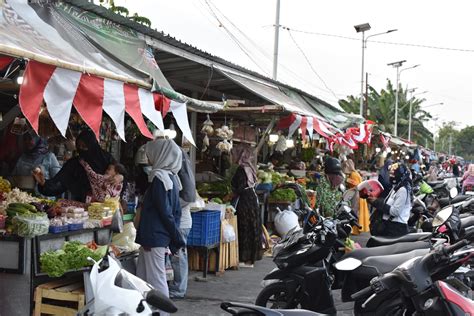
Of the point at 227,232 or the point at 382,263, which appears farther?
the point at 227,232

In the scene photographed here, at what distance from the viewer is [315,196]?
12.2 meters

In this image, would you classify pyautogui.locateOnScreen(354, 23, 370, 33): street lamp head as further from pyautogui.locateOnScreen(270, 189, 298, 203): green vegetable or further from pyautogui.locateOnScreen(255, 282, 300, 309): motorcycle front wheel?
pyautogui.locateOnScreen(255, 282, 300, 309): motorcycle front wheel

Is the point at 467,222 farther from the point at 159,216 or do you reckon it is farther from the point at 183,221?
the point at 159,216

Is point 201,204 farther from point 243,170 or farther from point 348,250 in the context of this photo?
point 348,250

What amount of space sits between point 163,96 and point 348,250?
8.80ft

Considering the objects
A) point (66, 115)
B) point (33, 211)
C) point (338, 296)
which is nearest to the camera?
point (66, 115)

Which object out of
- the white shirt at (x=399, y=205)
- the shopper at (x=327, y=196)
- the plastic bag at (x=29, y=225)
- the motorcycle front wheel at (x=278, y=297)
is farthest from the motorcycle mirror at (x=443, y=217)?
the shopper at (x=327, y=196)

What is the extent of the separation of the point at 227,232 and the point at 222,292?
120cm

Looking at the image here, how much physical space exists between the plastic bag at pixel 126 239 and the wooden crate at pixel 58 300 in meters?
1.20

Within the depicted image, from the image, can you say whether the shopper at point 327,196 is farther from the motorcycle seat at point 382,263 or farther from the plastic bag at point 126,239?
the motorcycle seat at point 382,263

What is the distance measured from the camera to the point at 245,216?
9.24 meters

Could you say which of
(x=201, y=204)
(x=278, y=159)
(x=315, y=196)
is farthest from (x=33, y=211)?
(x=278, y=159)

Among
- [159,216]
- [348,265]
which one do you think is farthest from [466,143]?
[348,265]

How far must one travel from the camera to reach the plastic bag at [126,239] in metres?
6.18
